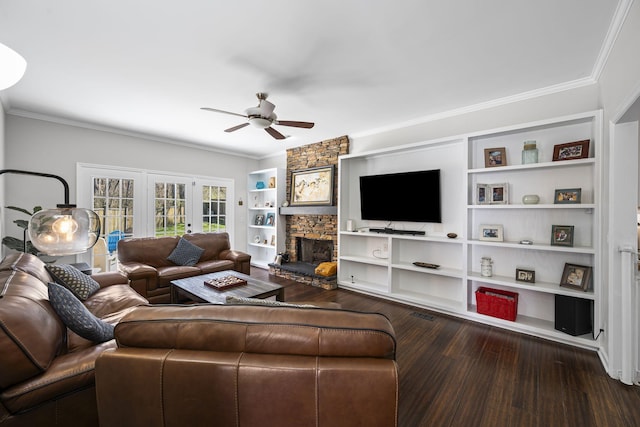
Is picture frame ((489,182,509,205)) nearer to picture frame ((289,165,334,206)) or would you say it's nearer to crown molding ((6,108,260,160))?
picture frame ((289,165,334,206))

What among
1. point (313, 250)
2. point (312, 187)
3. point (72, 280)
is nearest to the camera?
point (72, 280)

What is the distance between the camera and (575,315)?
2.57 metres

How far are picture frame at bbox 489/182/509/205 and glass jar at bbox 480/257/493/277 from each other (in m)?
0.71

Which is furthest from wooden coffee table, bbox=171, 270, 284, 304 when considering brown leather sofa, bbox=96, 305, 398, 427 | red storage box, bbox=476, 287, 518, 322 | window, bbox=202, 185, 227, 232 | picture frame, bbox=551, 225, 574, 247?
picture frame, bbox=551, 225, 574, 247

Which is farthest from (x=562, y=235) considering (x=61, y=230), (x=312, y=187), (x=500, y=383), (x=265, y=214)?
(x=265, y=214)

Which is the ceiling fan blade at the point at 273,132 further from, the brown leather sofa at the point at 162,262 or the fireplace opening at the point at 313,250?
the fireplace opening at the point at 313,250

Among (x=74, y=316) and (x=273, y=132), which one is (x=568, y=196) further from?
(x=74, y=316)

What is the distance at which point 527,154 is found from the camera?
9.64 feet

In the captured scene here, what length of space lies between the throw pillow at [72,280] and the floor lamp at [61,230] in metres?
1.81

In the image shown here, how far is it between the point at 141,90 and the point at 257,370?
347 cm

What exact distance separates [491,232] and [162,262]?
15.8 ft

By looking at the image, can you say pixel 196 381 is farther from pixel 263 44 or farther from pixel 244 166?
pixel 244 166

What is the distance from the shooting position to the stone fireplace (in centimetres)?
484

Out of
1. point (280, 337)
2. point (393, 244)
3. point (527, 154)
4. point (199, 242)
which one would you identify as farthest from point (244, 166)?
point (280, 337)
